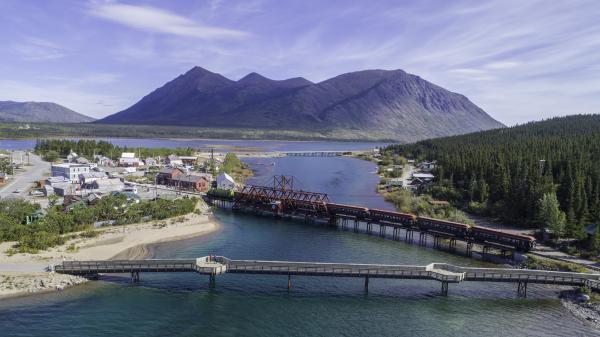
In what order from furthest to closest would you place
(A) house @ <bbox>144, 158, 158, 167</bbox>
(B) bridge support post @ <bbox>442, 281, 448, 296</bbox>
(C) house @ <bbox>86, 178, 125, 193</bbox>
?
(A) house @ <bbox>144, 158, 158, 167</bbox>, (C) house @ <bbox>86, 178, 125, 193</bbox>, (B) bridge support post @ <bbox>442, 281, 448, 296</bbox>

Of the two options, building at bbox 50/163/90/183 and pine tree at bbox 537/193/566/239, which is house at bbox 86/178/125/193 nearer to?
building at bbox 50/163/90/183

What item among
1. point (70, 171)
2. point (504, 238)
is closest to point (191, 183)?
point (70, 171)

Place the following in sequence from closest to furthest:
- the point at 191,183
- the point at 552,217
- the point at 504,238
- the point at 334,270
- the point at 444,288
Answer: the point at 444,288, the point at 334,270, the point at 504,238, the point at 552,217, the point at 191,183

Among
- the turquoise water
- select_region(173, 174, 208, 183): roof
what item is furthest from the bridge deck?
select_region(173, 174, 208, 183): roof

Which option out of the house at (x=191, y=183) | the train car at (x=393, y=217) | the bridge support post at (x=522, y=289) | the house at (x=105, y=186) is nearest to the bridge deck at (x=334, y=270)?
the bridge support post at (x=522, y=289)

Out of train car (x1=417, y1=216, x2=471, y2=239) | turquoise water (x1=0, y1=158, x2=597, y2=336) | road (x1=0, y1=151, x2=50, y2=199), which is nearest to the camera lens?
turquoise water (x1=0, y1=158, x2=597, y2=336)

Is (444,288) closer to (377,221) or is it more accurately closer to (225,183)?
(377,221)

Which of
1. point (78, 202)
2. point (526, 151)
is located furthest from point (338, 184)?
point (78, 202)
